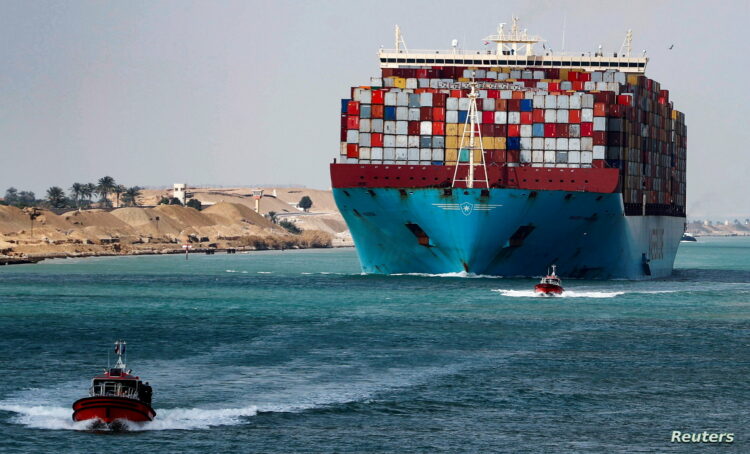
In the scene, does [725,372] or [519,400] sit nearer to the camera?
[519,400]

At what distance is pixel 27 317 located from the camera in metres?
89.1

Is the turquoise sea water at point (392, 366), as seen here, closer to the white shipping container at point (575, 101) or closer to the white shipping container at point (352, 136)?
the white shipping container at point (352, 136)

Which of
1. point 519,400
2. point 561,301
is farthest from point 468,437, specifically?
point 561,301

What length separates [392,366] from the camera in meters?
63.2

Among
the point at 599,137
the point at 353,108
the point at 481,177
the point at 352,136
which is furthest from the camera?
the point at 353,108

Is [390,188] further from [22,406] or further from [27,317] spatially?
[22,406]

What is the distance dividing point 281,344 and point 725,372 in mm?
22724

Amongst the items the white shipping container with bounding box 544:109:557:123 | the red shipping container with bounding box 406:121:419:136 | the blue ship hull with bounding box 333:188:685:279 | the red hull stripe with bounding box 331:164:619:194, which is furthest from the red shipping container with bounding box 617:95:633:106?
the red shipping container with bounding box 406:121:419:136

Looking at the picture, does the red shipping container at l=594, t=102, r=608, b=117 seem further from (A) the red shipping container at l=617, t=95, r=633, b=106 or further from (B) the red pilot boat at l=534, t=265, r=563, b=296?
(B) the red pilot boat at l=534, t=265, r=563, b=296

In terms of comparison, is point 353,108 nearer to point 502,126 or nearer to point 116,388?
point 502,126

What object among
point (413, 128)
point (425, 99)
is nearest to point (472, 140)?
point (413, 128)

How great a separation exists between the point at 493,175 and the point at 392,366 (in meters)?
52.8

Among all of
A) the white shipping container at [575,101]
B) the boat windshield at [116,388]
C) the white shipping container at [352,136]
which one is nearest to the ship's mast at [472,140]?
the white shipping container at [575,101]

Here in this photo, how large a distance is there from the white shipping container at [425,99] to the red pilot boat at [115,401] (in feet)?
244
